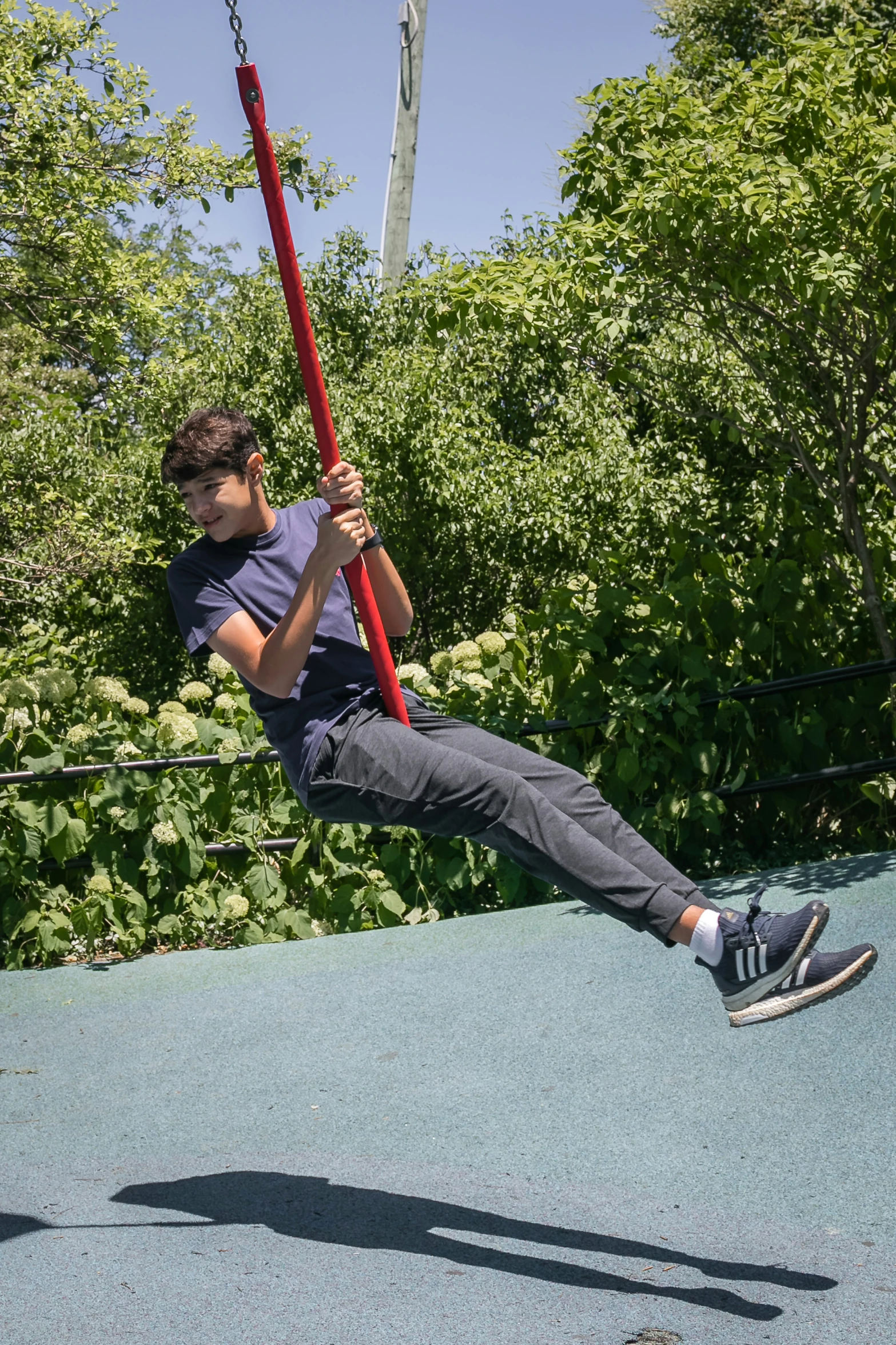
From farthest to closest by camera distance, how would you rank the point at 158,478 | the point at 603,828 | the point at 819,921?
the point at 158,478 → the point at 603,828 → the point at 819,921

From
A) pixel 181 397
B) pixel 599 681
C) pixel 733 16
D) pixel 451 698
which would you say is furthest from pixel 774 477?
pixel 733 16

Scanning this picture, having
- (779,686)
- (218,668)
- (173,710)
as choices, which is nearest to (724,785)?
(779,686)

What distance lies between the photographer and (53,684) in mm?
6000

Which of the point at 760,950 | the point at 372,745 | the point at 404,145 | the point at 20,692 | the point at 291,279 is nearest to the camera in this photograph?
the point at 760,950

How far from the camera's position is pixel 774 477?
259 inches

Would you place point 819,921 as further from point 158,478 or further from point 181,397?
point 181,397

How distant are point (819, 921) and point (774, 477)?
13.8ft

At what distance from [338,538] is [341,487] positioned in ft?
0.42

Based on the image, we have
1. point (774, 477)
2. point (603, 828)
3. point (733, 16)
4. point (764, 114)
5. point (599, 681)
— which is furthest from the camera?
point (733, 16)

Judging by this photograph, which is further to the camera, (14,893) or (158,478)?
(158,478)

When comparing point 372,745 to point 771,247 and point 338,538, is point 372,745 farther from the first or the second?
point 771,247

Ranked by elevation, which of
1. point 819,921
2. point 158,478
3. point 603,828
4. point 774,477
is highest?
point 158,478

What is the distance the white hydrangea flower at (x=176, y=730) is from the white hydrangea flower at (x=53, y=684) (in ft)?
1.56

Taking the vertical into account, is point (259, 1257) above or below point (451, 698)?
below
